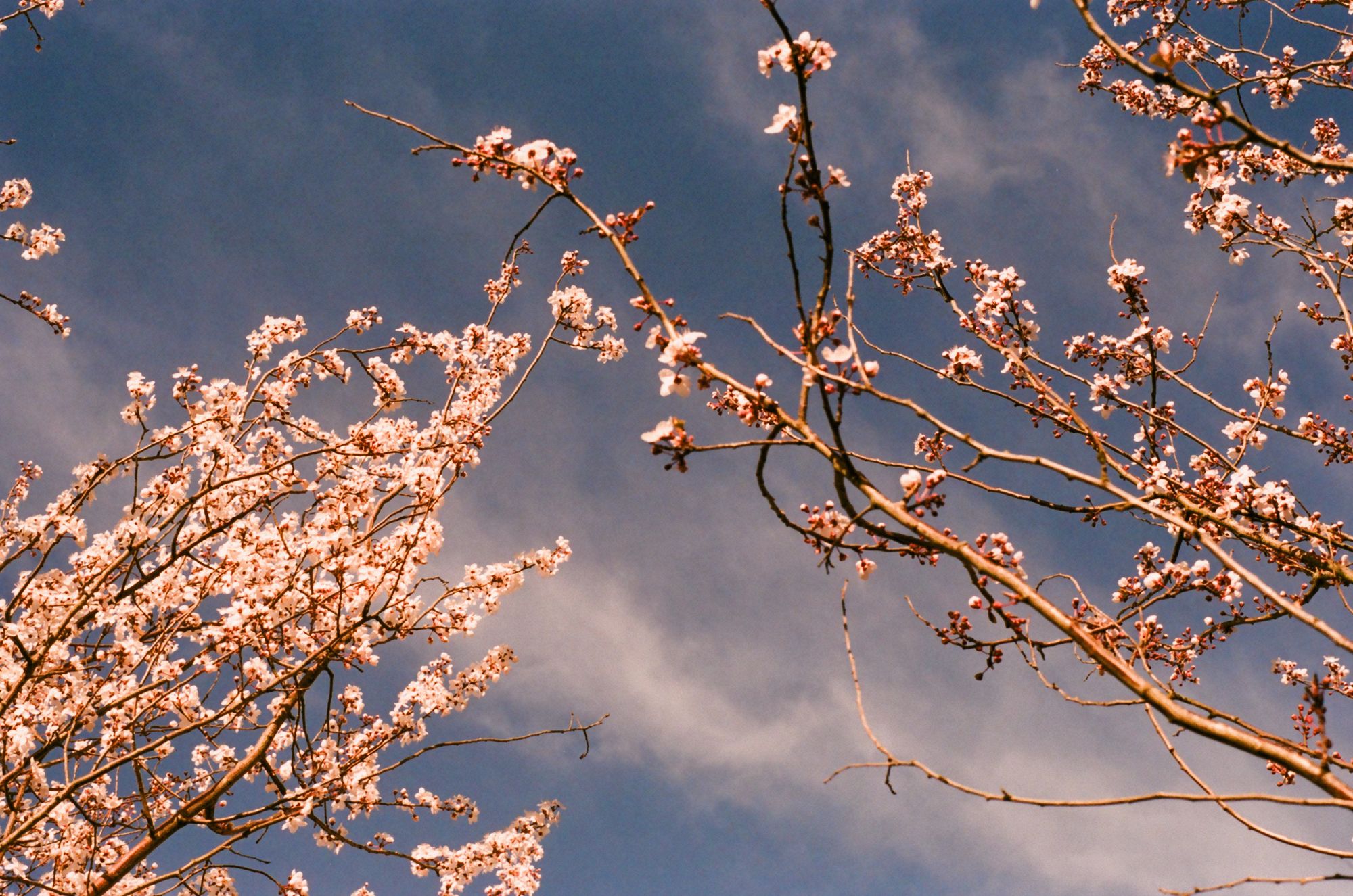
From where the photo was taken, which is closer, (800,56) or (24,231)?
(800,56)

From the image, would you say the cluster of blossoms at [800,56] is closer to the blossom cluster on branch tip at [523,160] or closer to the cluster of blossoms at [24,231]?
the blossom cluster on branch tip at [523,160]

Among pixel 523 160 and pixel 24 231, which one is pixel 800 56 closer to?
pixel 523 160

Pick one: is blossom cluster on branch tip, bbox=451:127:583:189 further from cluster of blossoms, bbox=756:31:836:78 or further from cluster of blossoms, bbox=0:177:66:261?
cluster of blossoms, bbox=0:177:66:261

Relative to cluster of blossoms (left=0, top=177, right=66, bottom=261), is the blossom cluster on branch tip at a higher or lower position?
lower

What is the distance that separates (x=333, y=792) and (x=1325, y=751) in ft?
20.9

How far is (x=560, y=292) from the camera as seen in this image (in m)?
7.91

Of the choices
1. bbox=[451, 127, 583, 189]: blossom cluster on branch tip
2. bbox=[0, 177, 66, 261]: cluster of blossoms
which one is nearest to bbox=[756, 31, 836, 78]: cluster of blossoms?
bbox=[451, 127, 583, 189]: blossom cluster on branch tip

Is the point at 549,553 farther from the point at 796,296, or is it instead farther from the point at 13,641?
the point at 796,296

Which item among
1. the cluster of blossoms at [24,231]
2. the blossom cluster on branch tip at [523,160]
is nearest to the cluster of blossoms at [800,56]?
the blossom cluster on branch tip at [523,160]

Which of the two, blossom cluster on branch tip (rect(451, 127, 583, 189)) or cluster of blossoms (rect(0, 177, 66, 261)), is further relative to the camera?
cluster of blossoms (rect(0, 177, 66, 261))

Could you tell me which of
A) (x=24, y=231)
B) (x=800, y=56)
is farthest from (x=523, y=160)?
(x=24, y=231)

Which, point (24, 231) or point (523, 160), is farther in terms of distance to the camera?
point (24, 231)

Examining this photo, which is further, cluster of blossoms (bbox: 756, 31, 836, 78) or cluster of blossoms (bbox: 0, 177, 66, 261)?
cluster of blossoms (bbox: 0, 177, 66, 261)

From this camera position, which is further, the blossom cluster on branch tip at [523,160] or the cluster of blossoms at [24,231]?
the cluster of blossoms at [24,231]
